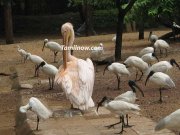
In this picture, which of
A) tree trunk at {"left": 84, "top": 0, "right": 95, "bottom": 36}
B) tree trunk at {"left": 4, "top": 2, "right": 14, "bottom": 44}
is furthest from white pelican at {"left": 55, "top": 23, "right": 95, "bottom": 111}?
tree trunk at {"left": 84, "top": 0, "right": 95, "bottom": 36}

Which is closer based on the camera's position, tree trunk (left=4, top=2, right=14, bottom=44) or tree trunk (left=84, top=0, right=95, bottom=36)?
tree trunk (left=4, top=2, right=14, bottom=44)

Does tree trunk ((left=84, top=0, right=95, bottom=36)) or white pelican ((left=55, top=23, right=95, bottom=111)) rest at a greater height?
white pelican ((left=55, top=23, right=95, bottom=111))

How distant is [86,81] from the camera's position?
951 cm

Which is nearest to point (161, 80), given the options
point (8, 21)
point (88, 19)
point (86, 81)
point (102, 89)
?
point (86, 81)

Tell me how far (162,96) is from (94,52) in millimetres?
5592

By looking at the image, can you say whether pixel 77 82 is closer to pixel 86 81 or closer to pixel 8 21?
pixel 86 81

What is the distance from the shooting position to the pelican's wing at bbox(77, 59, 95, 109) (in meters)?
9.30

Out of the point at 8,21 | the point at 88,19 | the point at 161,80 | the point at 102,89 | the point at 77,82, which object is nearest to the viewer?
the point at 77,82

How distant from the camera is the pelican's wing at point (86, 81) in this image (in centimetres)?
930

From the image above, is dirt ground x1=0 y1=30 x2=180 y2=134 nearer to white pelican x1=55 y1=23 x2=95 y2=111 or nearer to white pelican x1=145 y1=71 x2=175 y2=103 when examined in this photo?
white pelican x1=145 y1=71 x2=175 y2=103

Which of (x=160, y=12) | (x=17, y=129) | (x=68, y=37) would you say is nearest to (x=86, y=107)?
(x=17, y=129)

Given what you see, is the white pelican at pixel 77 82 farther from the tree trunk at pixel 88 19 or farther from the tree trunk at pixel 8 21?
the tree trunk at pixel 88 19

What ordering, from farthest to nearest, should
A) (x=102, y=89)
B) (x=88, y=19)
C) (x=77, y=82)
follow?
1. (x=88, y=19)
2. (x=102, y=89)
3. (x=77, y=82)

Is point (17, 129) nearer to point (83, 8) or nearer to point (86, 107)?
point (86, 107)
